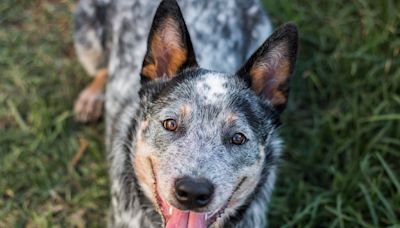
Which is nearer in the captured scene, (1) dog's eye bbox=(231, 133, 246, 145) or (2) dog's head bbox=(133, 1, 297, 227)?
(2) dog's head bbox=(133, 1, 297, 227)

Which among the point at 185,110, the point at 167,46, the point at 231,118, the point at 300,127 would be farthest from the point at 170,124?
the point at 300,127

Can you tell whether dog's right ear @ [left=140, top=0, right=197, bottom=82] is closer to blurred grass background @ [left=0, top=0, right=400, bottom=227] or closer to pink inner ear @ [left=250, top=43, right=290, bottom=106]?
pink inner ear @ [left=250, top=43, right=290, bottom=106]

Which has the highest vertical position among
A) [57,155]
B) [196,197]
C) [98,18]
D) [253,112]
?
[98,18]

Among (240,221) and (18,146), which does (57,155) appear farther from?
(240,221)

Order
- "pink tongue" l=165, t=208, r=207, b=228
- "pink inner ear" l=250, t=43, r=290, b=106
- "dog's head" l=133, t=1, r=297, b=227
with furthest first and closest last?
"pink inner ear" l=250, t=43, r=290, b=106 → "pink tongue" l=165, t=208, r=207, b=228 → "dog's head" l=133, t=1, r=297, b=227

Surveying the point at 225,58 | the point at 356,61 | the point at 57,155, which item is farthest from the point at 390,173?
the point at 57,155

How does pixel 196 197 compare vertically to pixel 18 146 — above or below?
above

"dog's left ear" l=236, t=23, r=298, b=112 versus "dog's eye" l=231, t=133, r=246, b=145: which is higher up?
"dog's left ear" l=236, t=23, r=298, b=112

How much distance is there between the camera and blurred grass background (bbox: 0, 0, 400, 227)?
14.5ft

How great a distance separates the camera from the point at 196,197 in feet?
9.53

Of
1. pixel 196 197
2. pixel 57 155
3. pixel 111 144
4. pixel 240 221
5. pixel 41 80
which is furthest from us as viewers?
pixel 41 80

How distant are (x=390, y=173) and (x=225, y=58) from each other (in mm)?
1403

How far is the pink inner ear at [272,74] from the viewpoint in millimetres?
3400

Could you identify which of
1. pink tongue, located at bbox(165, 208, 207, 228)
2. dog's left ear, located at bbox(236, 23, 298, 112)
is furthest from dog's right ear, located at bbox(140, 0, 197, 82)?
pink tongue, located at bbox(165, 208, 207, 228)
